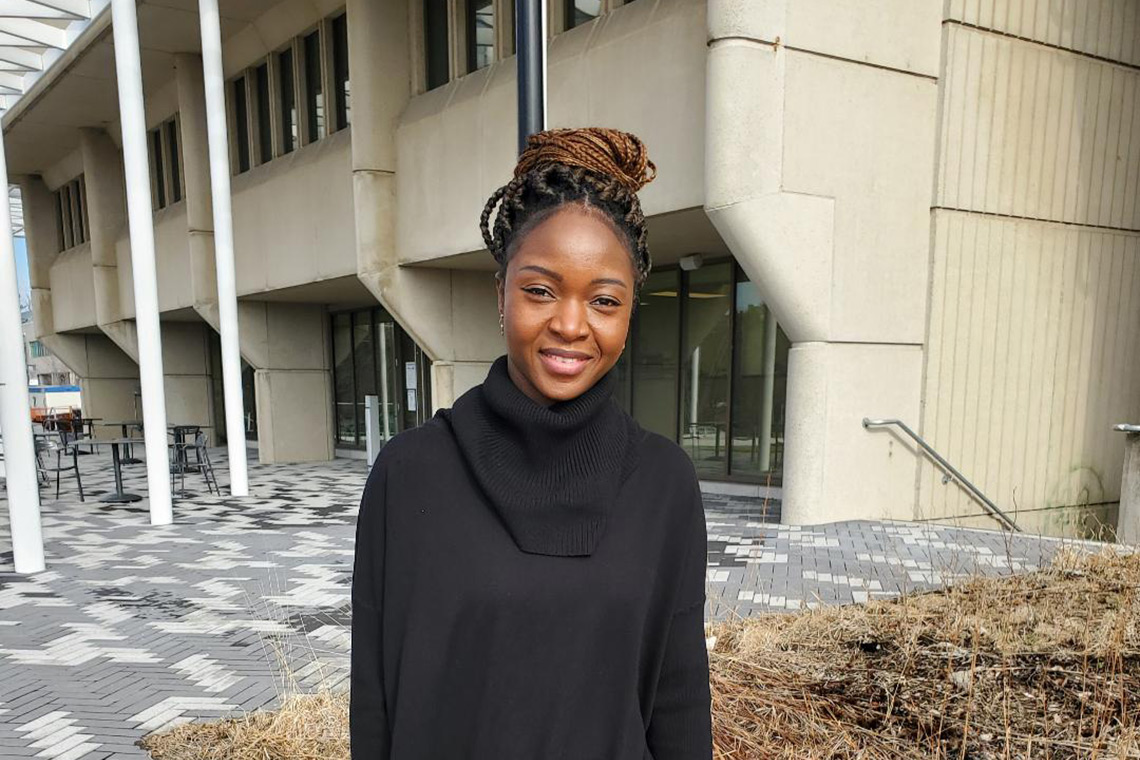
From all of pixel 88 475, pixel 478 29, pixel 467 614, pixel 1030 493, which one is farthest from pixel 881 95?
pixel 88 475

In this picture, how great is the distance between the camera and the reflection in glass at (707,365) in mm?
9102

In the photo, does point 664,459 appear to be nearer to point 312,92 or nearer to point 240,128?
point 312,92

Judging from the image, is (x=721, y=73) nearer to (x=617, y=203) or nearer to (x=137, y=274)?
(x=617, y=203)

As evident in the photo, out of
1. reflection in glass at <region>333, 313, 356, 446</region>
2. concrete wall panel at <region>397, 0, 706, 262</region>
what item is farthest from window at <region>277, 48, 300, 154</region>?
concrete wall panel at <region>397, 0, 706, 262</region>

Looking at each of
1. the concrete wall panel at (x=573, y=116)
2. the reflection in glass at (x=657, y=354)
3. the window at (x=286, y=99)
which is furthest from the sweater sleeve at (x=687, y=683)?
the window at (x=286, y=99)

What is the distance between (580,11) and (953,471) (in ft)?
21.9

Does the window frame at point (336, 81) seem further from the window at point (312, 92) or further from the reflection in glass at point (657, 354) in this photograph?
the reflection in glass at point (657, 354)

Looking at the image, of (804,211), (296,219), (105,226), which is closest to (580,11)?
(804,211)

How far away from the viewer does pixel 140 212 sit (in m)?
7.07

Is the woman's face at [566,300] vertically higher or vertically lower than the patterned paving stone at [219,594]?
higher

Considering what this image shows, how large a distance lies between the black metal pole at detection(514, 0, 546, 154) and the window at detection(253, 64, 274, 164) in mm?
11136

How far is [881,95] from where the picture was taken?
6473mm

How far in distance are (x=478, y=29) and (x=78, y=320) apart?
17.3 m

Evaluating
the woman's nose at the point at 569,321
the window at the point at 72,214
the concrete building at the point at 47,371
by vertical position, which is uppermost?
the window at the point at 72,214
